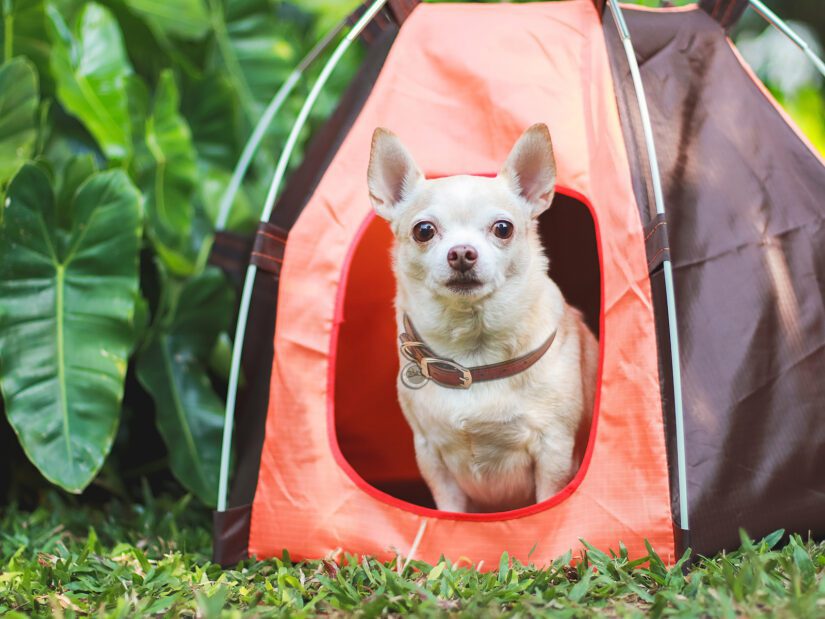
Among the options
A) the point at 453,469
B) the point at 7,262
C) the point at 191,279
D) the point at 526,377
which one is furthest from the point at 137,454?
the point at 526,377

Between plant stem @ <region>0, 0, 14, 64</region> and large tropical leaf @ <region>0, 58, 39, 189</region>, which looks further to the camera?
plant stem @ <region>0, 0, 14, 64</region>

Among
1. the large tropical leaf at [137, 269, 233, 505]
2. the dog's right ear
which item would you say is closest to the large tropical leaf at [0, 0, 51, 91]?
the large tropical leaf at [137, 269, 233, 505]

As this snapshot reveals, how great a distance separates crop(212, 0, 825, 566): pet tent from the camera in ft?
6.43

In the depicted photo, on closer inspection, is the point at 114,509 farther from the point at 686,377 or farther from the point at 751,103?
the point at 751,103

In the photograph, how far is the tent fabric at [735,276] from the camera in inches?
77.9

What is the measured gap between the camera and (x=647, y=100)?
2.21 meters

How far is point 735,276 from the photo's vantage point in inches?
82.8

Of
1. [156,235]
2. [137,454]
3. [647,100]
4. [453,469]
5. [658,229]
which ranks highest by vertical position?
[647,100]

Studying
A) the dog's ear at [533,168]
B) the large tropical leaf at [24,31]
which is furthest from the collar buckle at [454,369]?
the large tropical leaf at [24,31]

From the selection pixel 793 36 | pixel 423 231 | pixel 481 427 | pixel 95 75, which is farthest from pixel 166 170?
pixel 793 36

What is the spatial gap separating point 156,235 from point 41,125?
548mm

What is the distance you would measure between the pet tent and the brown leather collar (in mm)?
197

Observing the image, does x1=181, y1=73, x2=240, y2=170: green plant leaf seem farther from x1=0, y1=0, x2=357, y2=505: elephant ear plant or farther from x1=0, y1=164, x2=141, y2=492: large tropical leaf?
x1=0, y1=164, x2=141, y2=492: large tropical leaf

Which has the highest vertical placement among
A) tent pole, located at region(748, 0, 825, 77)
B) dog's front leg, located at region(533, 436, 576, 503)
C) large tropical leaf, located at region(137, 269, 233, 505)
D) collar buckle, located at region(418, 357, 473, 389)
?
tent pole, located at region(748, 0, 825, 77)
